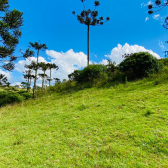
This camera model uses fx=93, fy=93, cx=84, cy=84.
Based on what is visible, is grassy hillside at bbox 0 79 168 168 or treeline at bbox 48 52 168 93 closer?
grassy hillside at bbox 0 79 168 168

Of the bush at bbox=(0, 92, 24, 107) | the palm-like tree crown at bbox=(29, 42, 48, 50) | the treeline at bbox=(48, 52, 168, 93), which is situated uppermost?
the palm-like tree crown at bbox=(29, 42, 48, 50)

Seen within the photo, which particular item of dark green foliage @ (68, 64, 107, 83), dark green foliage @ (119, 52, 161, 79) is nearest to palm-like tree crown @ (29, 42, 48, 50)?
dark green foliage @ (68, 64, 107, 83)

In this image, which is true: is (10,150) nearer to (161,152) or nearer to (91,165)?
(91,165)

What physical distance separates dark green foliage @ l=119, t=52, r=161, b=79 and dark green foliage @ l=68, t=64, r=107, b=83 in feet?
8.34

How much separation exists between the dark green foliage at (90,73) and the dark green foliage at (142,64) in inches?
100

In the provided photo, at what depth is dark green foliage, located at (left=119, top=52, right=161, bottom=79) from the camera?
864 cm

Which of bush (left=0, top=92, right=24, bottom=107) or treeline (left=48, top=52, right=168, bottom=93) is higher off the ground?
treeline (left=48, top=52, right=168, bottom=93)

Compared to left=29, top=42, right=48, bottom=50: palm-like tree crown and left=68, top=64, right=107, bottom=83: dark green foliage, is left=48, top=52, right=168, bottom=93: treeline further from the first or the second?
left=29, top=42, right=48, bottom=50: palm-like tree crown

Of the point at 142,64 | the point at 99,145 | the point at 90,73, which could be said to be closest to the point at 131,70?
the point at 142,64

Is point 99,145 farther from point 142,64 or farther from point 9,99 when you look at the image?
point 9,99

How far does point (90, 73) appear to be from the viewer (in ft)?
37.6

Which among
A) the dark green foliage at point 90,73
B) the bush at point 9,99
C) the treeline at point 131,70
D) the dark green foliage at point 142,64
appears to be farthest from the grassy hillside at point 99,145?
the bush at point 9,99

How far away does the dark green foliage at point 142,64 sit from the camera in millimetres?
8641

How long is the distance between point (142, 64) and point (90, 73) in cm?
545
